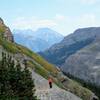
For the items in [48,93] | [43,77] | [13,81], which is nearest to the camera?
[13,81]

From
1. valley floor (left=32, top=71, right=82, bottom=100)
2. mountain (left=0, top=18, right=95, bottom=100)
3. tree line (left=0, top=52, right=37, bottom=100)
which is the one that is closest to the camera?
tree line (left=0, top=52, right=37, bottom=100)

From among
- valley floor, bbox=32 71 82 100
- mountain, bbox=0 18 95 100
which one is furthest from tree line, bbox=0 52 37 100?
mountain, bbox=0 18 95 100

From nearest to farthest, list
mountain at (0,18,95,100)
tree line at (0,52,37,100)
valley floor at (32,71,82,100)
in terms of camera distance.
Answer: tree line at (0,52,37,100) → valley floor at (32,71,82,100) → mountain at (0,18,95,100)

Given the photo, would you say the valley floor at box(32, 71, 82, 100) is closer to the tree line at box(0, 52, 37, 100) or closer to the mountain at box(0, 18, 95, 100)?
the mountain at box(0, 18, 95, 100)

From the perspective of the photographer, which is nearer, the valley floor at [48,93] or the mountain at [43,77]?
the valley floor at [48,93]

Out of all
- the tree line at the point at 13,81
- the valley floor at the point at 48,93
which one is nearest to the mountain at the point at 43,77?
the valley floor at the point at 48,93

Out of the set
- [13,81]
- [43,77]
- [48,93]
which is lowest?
[48,93]

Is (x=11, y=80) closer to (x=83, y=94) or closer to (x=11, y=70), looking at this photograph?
(x=11, y=70)

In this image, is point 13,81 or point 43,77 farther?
point 43,77

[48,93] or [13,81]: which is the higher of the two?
[13,81]

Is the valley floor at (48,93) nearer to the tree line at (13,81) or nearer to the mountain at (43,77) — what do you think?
the mountain at (43,77)

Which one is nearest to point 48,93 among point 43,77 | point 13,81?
point 43,77

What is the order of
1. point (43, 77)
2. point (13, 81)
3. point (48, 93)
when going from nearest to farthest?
point (13, 81) < point (48, 93) < point (43, 77)

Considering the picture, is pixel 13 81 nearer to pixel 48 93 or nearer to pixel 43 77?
pixel 48 93
